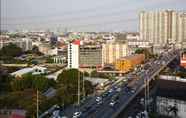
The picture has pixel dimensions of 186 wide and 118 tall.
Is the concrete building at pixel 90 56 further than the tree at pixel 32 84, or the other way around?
the concrete building at pixel 90 56

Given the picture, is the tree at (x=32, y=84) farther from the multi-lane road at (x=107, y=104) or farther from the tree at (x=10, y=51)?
the tree at (x=10, y=51)

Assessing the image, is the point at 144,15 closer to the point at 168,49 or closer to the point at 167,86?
the point at 168,49

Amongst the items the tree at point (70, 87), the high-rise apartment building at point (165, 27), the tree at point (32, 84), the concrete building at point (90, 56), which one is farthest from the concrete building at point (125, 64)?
the high-rise apartment building at point (165, 27)

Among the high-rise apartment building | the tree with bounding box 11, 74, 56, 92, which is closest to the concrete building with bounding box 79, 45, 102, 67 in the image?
the tree with bounding box 11, 74, 56, 92

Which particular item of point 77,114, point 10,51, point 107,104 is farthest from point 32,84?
point 10,51

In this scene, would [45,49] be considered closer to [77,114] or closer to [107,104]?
[107,104]

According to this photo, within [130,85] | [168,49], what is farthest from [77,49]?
[168,49]
